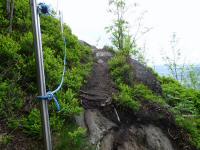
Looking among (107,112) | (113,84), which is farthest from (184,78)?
(107,112)

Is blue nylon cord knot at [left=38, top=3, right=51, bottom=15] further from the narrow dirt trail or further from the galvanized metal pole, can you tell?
the narrow dirt trail

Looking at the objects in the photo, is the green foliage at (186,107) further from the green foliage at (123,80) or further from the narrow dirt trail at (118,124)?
the green foliage at (123,80)

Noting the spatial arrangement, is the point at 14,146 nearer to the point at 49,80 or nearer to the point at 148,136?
the point at 49,80

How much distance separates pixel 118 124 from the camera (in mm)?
5121

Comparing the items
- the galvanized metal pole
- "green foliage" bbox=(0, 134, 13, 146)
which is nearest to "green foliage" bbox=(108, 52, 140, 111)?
"green foliage" bbox=(0, 134, 13, 146)

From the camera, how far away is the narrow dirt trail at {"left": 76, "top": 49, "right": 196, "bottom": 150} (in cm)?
471

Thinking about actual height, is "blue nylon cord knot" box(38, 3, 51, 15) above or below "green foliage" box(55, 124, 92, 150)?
above

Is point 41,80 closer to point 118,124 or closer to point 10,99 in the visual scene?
point 10,99

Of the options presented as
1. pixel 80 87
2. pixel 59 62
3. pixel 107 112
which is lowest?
pixel 107 112

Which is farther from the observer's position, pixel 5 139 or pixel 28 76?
pixel 28 76

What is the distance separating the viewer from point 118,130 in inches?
198

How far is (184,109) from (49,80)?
11.5 feet

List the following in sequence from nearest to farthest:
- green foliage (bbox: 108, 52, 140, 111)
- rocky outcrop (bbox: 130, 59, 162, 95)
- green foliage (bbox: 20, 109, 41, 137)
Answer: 1. green foliage (bbox: 20, 109, 41, 137)
2. green foliage (bbox: 108, 52, 140, 111)
3. rocky outcrop (bbox: 130, 59, 162, 95)

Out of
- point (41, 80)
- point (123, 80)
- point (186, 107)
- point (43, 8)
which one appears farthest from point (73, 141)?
point (186, 107)
